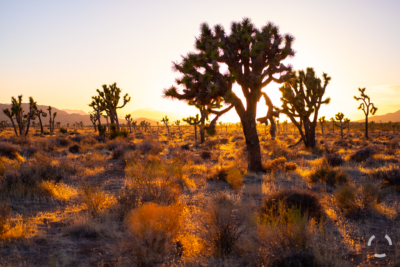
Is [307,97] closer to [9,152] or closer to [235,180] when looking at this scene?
[235,180]

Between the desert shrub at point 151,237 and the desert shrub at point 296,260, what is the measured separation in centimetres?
157

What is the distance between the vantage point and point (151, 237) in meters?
3.49

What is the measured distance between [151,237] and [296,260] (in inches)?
79.1

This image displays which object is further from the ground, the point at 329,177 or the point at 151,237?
the point at 151,237

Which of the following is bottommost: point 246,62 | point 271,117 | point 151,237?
point 151,237

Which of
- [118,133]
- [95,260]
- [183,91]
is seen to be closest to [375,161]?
[183,91]

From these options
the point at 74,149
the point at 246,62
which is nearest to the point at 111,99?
the point at 74,149

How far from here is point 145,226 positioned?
11.8ft

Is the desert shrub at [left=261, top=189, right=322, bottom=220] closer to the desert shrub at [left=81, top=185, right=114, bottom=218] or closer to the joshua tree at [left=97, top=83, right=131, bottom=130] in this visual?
the desert shrub at [left=81, top=185, right=114, bottom=218]

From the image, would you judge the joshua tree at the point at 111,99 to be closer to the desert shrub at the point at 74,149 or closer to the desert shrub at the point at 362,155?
the desert shrub at the point at 74,149

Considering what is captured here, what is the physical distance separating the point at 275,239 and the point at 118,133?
2933 centimetres

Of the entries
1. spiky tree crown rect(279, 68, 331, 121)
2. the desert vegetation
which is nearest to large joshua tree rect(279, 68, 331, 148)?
spiky tree crown rect(279, 68, 331, 121)

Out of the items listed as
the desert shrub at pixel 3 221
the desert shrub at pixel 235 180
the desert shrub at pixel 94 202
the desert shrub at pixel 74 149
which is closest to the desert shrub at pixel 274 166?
the desert shrub at pixel 235 180

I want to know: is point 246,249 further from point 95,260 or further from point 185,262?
point 95,260
